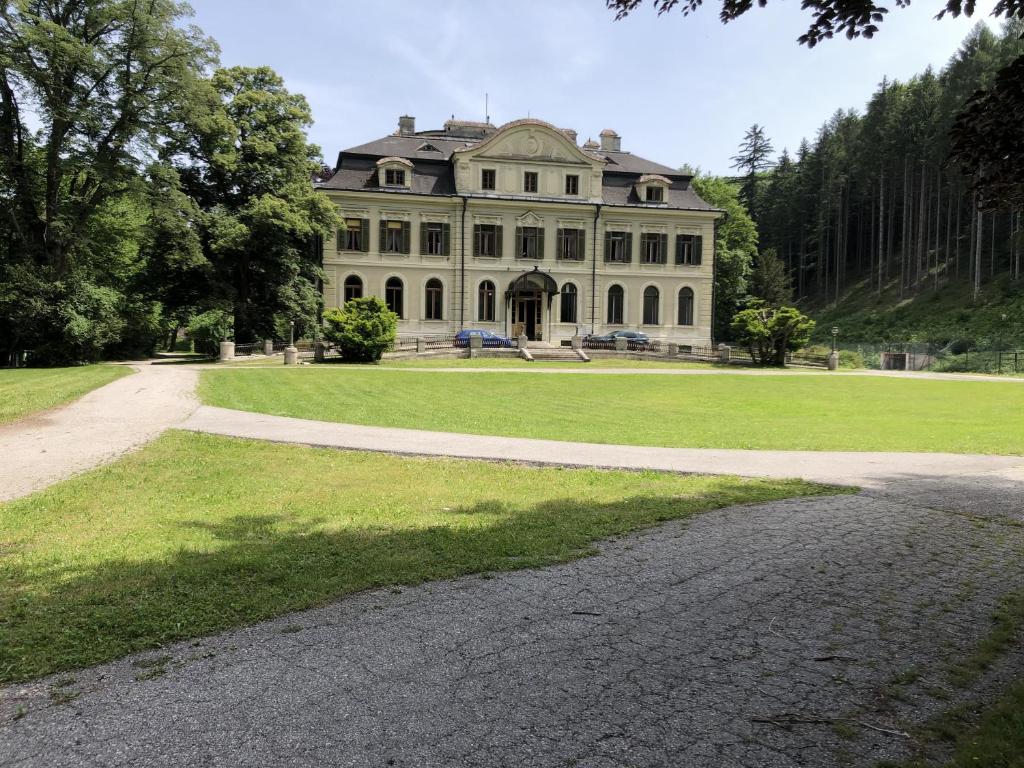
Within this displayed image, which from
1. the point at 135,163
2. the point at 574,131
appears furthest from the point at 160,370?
the point at 574,131

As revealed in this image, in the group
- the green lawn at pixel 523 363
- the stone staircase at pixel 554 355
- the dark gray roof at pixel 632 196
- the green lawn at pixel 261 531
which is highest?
the dark gray roof at pixel 632 196

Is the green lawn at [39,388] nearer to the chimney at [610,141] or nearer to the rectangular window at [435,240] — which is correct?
the rectangular window at [435,240]

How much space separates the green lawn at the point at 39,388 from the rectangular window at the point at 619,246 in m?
31.8

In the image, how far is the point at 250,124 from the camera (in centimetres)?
3809

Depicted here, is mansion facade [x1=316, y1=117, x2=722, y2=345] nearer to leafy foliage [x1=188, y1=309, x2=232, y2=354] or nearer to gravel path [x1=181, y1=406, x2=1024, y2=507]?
leafy foliage [x1=188, y1=309, x2=232, y2=354]

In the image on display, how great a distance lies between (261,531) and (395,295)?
40.4 meters

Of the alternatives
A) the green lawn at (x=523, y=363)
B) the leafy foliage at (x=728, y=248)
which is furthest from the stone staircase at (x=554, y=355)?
the leafy foliage at (x=728, y=248)

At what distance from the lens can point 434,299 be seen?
46094 millimetres

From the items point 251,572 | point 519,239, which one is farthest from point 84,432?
point 519,239

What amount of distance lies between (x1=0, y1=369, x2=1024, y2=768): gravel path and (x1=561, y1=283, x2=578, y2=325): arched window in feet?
136

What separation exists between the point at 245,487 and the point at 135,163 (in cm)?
3201

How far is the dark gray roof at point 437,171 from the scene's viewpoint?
1757 inches

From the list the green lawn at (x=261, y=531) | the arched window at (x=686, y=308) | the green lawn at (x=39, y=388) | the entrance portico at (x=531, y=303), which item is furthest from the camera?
the arched window at (x=686, y=308)

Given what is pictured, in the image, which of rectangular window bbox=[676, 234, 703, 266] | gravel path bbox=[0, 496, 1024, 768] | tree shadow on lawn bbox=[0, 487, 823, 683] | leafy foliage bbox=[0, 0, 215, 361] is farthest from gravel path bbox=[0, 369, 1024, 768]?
rectangular window bbox=[676, 234, 703, 266]
